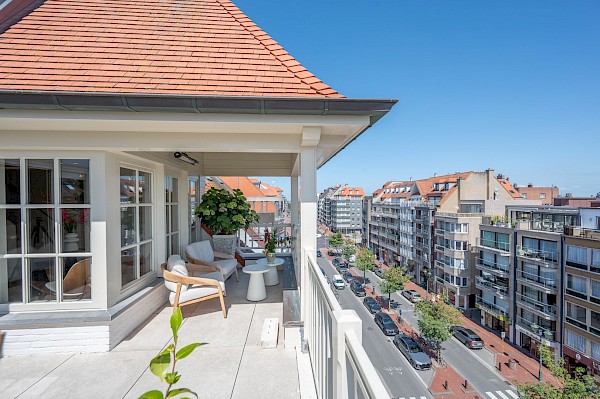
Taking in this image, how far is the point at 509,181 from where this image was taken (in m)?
31.9

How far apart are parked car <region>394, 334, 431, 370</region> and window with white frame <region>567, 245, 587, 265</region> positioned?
9.51m

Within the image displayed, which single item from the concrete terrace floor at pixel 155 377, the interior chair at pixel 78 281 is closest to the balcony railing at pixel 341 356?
the concrete terrace floor at pixel 155 377

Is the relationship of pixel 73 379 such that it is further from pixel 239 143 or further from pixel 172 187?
pixel 172 187

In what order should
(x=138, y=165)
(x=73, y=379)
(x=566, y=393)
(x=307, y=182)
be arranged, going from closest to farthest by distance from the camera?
1. (x=73, y=379)
2. (x=307, y=182)
3. (x=138, y=165)
4. (x=566, y=393)

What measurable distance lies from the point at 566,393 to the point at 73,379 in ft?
55.1

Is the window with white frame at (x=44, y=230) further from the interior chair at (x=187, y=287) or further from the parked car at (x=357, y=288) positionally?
the parked car at (x=357, y=288)

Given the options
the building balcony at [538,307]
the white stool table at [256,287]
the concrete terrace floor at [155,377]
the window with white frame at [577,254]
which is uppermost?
the white stool table at [256,287]

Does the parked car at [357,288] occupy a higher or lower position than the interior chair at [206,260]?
lower

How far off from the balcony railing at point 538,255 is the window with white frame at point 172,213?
19.7 m

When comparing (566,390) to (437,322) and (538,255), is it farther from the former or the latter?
(538,255)

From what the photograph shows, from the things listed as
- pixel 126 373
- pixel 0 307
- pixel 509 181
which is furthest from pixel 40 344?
pixel 509 181

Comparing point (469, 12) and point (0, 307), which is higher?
point (469, 12)

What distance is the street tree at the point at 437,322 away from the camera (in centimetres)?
1583

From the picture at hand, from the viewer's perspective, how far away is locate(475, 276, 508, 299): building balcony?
18266 mm
